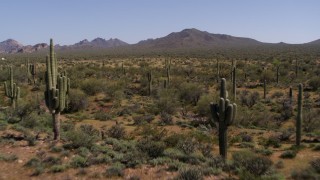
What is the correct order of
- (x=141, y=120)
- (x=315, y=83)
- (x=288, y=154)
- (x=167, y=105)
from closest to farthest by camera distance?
(x=288, y=154) → (x=141, y=120) → (x=167, y=105) → (x=315, y=83)

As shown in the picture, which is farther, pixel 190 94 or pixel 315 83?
pixel 315 83

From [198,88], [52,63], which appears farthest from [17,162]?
[198,88]

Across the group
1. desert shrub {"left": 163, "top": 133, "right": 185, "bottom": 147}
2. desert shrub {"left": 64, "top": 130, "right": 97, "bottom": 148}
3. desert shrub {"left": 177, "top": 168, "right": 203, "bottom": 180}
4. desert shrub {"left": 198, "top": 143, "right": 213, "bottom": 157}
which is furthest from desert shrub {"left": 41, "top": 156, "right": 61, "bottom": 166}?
desert shrub {"left": 198, "top": 143, "right": 213, "bottom": 157}

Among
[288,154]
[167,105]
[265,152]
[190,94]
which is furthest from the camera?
[190,94]

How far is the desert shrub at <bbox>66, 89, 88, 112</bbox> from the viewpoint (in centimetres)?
2769

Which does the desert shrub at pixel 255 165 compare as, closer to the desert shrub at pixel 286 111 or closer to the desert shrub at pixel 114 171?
the desert shrub at pixel 114 171

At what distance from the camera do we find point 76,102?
27.7 meters

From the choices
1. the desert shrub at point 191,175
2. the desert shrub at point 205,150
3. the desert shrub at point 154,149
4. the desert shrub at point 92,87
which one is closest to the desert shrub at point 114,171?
the desert shrub at point 154,149

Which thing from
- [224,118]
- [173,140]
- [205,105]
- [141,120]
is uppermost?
[224,118]

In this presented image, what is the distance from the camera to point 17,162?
12.9 metres

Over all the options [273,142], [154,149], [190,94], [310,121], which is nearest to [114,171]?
[154,149]

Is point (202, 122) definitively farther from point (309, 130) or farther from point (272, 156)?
point (272, 156)

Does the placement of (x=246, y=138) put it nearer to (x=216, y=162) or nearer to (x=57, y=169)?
(x=216, y=162)

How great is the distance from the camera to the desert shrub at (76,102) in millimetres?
27688
